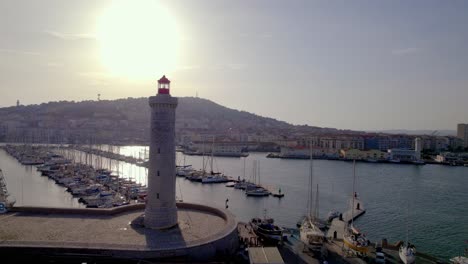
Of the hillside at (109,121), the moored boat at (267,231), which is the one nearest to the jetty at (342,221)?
the moored boat at (267,231)

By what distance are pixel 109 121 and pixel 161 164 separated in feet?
308

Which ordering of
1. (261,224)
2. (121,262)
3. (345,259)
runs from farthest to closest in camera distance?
(261,224) < (345,259) < (121,262)

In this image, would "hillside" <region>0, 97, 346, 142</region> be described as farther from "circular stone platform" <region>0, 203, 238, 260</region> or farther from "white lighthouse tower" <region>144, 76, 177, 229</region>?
"white lighthouse tower" <region>144, 76, 177, 229</region>

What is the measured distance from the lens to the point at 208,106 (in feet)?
460

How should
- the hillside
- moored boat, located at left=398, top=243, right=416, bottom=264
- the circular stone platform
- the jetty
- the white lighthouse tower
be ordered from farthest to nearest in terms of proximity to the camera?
1. the hillside
2. the jetty
3. moored boat, located at left=398, top=243, right=416, bottom=264
4. the white lighthouse tower
5. the circular stone platform

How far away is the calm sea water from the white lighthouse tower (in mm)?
8783

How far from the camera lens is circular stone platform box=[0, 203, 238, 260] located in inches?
345

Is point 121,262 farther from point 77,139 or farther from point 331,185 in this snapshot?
point 77,139

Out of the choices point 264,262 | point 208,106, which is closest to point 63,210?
point 264,262

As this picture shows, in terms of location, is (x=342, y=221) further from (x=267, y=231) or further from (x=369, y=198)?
(x=369, y=198)

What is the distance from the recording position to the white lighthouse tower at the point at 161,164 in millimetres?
10516

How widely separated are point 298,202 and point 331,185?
750 centimetres

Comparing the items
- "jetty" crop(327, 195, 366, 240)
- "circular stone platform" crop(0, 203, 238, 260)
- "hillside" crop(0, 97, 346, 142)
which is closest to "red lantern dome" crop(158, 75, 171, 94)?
"circular stone platform" crop(0, 203, 238, 260)

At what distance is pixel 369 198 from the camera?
81.1ft
